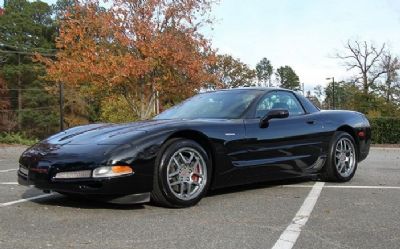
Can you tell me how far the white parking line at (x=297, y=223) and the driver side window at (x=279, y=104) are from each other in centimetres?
104

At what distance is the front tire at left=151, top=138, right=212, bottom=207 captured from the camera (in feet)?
16.7

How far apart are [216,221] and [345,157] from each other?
327cm

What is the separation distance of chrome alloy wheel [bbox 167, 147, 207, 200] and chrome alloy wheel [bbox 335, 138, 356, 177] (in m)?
2.46

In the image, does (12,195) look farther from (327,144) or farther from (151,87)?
(151,87)

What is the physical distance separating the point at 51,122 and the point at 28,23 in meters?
13.6

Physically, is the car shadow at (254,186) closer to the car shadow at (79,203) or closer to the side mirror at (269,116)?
the side mirror at (269,116)


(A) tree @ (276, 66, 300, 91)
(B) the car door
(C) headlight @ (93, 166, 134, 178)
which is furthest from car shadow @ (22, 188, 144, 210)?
(A) tree @ (276, 66, 300, 91)

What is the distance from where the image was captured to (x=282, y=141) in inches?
247

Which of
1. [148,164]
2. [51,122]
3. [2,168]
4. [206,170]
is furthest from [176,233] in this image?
[51,122]

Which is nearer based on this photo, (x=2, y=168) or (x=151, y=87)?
(x=2, y=168)

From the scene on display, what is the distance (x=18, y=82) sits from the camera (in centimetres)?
5728

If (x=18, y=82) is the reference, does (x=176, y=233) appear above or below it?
below

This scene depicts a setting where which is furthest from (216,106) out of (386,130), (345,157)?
(386,130)

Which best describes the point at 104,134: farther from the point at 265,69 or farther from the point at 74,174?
the point at 265,69
